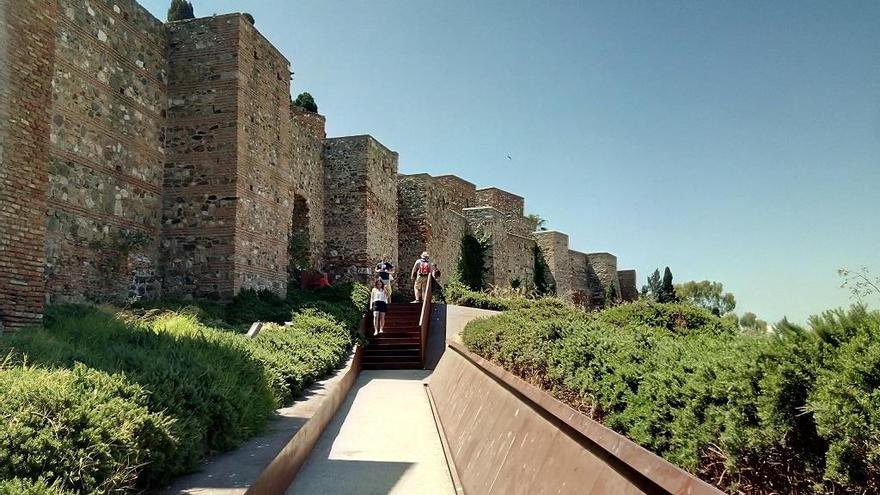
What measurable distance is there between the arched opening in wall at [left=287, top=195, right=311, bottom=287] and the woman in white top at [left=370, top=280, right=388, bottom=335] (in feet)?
14.2

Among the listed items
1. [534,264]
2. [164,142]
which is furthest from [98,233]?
[534,264]

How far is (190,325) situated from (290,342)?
1.61 m

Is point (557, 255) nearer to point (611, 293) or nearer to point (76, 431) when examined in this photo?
point (611, 293)

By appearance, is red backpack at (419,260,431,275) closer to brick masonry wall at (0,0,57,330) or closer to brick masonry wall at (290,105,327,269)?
brick masonry wall at (290,105,327,269)

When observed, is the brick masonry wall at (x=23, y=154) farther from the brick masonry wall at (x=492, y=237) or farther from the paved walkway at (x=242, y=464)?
the brick masonry wall at (x=492, y=237)

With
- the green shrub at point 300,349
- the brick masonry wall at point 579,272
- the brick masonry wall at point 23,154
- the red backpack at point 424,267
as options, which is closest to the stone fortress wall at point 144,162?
the brick masonry wall at point 23,154

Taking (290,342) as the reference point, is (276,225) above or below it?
above

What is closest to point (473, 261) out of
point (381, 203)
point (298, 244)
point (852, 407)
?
point (381, 203)

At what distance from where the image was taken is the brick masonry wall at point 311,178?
19000mm

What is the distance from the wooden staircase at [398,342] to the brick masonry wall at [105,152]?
4.88 meters

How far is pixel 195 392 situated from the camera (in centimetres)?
520

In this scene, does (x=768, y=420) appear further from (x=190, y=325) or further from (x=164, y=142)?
(x=164, y=142)

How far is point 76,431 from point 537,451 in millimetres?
2777

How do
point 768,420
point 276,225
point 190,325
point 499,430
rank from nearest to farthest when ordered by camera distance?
point 768,420, point 499,430, point 190,325, point 276,225
